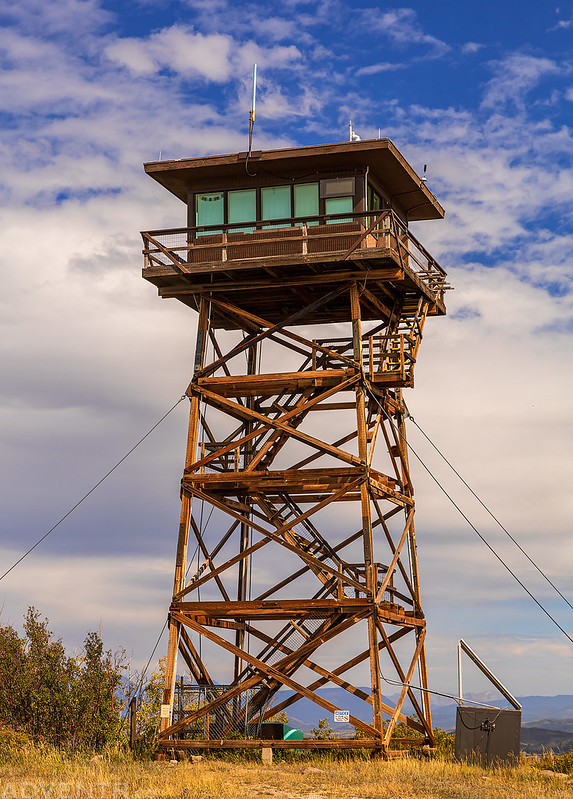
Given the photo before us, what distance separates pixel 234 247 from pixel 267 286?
4.71 feet

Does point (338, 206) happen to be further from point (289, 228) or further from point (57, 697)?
point (57, 697)

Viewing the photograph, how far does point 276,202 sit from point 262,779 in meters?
15.4

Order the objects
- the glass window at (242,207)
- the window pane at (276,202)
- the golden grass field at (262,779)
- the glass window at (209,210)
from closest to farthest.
→ the golden grass field at (262,779) < the window pane at (276,202) < the glass window at (242,207) < the glass window at (209,210)

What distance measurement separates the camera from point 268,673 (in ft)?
94.3

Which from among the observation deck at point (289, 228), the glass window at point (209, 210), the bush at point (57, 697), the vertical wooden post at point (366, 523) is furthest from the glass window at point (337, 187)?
the bush at point (57, 697)

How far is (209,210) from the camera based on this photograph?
Result: 3231 cm

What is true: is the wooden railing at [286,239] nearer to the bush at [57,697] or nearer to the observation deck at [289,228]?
the observation deck at [289,228]

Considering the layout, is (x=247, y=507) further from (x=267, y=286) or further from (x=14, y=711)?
(x=14, y=711)

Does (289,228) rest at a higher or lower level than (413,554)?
higher

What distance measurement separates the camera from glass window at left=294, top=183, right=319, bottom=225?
3138 cm

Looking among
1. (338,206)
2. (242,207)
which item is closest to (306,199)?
(338,206)

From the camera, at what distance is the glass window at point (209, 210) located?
32.2 metres

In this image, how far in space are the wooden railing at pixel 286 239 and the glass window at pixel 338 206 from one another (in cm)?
3

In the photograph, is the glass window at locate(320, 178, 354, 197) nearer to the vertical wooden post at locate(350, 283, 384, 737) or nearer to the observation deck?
the observation deck
